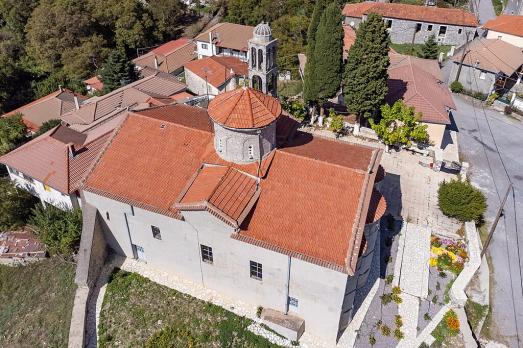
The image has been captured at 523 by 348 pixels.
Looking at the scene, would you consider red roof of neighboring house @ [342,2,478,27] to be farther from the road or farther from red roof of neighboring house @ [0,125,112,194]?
red roof of neighboring house @ [0,125,112,194]

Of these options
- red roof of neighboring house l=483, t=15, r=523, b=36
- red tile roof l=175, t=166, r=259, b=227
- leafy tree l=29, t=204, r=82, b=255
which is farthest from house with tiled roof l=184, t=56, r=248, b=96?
red roof of neighboring house l=483, t=15, r=523, b=36

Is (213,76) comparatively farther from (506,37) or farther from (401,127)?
(506,37)

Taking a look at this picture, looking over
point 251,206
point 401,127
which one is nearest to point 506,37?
point 401,127

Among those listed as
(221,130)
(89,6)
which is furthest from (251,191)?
(89,6)

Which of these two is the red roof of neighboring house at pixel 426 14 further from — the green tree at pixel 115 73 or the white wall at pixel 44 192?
the white wall at pixel 44 192

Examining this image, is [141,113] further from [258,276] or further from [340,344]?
[340,344]
